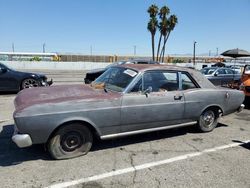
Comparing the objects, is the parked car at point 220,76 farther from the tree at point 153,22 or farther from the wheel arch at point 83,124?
the tree at point 153,22

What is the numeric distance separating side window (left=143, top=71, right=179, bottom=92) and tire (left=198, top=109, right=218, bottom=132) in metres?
0.98

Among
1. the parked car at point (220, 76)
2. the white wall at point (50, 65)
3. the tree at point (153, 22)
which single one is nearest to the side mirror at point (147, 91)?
the parked car at point (220, 76)

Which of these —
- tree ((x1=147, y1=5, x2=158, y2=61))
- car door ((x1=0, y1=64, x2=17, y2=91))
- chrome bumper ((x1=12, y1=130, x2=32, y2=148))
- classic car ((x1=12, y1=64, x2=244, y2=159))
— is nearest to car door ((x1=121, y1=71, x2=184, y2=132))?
classic car ((x1=12, y1=64, x2=244, y2=159))

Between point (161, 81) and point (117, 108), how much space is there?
1.16m

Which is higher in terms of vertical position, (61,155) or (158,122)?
(158,122)

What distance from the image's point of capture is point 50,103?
375 centimetres

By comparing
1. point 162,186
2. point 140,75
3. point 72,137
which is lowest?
point 162,186

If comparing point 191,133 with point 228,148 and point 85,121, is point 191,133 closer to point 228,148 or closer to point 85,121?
point 228,148

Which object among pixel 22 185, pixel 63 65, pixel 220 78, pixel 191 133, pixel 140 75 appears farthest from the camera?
pixel 63 65

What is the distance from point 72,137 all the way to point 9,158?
1.04 m

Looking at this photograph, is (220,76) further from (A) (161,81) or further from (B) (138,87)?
(B) (138,87)

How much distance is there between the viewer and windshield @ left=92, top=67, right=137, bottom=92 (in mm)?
4543

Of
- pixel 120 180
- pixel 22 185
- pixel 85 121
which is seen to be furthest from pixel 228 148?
pixel 22 185

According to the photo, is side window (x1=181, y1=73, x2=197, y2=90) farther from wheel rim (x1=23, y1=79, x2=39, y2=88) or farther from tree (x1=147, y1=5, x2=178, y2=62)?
tree (x1=147, y1=5, x2=178, y2=62)
